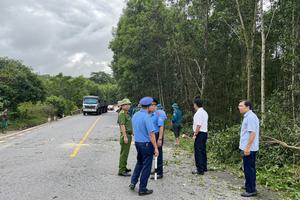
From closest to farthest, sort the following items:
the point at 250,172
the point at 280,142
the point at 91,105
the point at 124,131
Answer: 1. the point at 250,172
2. the point at 124,131
3. the point at 280,142
4. the point at 91,105

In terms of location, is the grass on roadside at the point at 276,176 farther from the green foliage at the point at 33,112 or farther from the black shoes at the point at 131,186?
the green foliage at the point at 33,112

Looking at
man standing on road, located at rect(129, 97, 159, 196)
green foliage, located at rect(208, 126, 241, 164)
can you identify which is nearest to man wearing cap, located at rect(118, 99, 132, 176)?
man standing on road, located at rect(129, 97, 159, 196)

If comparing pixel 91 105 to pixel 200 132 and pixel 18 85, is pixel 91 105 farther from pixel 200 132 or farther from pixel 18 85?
pixel 200 132

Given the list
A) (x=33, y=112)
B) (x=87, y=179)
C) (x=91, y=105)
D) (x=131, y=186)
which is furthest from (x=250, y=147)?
(x=91, y=105)

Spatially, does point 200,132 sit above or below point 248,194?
above

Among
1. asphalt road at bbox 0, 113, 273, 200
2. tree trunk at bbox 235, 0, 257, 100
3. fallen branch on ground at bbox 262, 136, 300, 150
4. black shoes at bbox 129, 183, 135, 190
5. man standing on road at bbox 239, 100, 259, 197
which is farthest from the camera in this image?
tree trunk at bbox 235, 0, 257, 100

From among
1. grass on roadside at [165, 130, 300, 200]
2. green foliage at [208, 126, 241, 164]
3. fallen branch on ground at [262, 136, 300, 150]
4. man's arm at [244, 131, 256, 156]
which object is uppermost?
man's arm at [244, 131, 256, 156]

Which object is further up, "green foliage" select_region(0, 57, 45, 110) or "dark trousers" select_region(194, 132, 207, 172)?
"green foliage" select_region(0, 57, 45, 110)

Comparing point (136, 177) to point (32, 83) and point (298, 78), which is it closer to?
point (298, 78)

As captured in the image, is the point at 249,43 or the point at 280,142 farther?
the point at 249,43

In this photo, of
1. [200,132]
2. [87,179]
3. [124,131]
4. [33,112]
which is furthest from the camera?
[33,112]

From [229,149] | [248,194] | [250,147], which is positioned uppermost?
[250,147]

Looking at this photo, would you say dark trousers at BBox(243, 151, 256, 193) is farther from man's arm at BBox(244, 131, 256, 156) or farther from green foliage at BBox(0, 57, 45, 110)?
green foliage at BBox(0, 57, 45, 110)

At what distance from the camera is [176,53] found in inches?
1088
